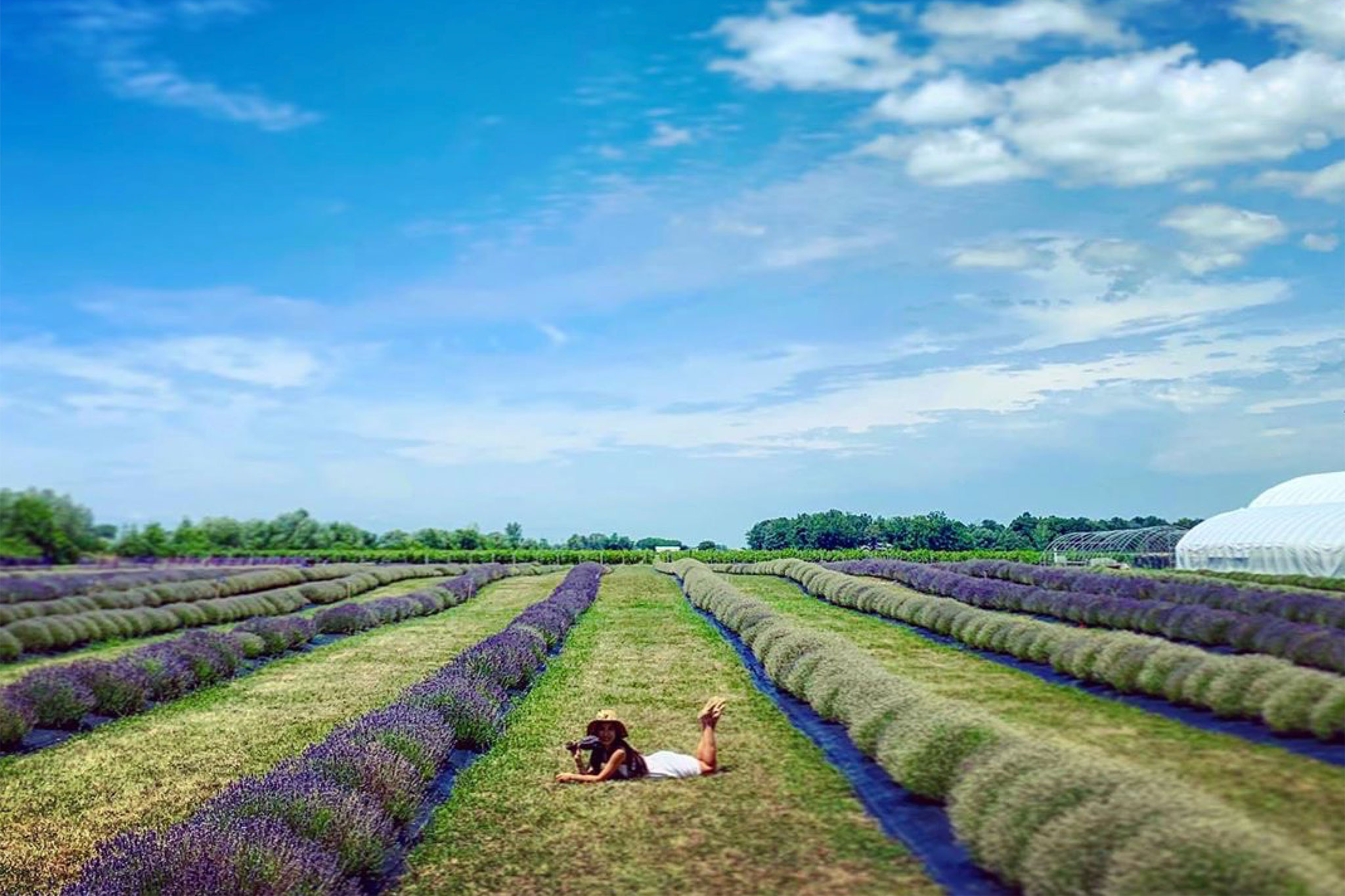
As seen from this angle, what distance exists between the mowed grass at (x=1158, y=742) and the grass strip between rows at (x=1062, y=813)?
1019 mm

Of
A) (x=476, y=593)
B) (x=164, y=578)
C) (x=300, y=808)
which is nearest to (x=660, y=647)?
(x=300, y=808)

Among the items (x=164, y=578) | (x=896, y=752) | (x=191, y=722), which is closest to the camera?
(x=896, y=752)

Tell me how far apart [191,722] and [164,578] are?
32.4 meters

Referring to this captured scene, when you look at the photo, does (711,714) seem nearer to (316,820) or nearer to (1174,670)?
(316,820)

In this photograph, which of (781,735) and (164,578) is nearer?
(781,735)

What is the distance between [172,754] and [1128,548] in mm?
45832

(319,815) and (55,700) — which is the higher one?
(319,815)

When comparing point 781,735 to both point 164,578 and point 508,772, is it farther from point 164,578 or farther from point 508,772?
point 164,578

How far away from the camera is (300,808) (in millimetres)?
7621

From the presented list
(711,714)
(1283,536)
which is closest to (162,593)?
(711,714)

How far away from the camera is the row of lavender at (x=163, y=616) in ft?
79.0

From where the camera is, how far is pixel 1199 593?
2439 centimetres

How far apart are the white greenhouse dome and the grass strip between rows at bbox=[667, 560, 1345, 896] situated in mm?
30689

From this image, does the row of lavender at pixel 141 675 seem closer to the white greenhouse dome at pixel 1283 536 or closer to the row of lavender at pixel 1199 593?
the row of lavender at pixel 1199 593
